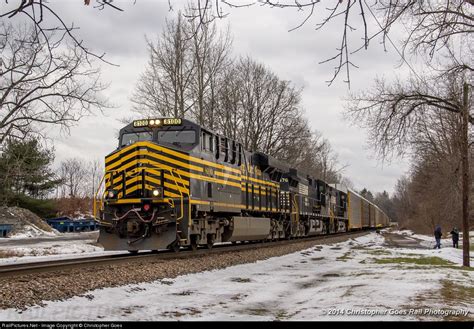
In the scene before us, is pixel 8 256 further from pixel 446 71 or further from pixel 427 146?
pixel 427 146

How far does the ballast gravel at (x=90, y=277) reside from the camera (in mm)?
6855

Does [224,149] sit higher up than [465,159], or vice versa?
[224,149]

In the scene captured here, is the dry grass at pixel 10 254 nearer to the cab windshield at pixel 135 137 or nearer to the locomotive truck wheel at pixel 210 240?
the cab windshield at pixel 135 137

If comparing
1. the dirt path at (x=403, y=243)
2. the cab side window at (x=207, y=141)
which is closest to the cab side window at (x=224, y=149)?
the cab side window at (x=207, y=141)

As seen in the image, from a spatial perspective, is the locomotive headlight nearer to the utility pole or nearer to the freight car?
the freight car

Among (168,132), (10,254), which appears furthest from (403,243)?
(10,254)

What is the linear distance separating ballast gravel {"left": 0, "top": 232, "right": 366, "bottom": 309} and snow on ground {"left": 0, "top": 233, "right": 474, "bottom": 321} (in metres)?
0.29

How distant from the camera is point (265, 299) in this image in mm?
7902

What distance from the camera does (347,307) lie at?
6586 millimetres

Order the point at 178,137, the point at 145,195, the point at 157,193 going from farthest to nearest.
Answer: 1. the point at 178,137
2. the point at 145,195
3. the point at 157,193

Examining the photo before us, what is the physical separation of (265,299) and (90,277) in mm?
3418

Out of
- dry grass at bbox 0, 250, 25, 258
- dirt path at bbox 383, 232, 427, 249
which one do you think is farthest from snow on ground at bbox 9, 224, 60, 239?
dirt path at bbox 383, 232, 427, 249

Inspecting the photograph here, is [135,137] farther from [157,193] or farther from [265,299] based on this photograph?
[265,299]

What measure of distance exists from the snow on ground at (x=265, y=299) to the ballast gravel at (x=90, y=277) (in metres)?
0.29
